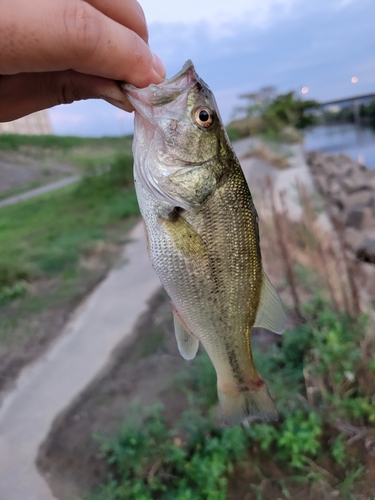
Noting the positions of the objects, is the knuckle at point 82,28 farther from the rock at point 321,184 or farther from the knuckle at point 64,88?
the rock at point 321,184

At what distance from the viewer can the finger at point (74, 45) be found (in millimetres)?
1223

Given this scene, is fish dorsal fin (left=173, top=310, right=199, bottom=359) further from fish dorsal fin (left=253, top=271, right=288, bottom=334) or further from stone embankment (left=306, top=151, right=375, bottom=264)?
stone embankment (left=306, top=151, right=375, bottom=264)

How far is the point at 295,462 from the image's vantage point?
8.24 feet

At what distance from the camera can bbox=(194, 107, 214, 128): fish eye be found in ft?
4.77

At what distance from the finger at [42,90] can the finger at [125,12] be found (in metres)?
0.23

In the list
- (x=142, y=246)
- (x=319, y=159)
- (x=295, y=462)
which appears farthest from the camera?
(x=319, y=159)

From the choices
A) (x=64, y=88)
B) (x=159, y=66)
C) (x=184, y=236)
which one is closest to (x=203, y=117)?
(x=159, y=66)

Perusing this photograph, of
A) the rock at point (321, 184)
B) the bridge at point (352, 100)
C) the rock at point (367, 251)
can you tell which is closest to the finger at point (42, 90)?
the rock at point (367, 251)

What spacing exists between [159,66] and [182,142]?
1.05 feet

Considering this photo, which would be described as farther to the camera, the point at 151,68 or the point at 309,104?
the point at 309,104

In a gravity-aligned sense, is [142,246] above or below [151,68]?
below

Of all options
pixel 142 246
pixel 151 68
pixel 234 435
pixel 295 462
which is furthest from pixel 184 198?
pixel 142 246

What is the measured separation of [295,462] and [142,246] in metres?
5.34

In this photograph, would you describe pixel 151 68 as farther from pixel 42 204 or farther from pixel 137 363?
pixel 42 204
